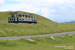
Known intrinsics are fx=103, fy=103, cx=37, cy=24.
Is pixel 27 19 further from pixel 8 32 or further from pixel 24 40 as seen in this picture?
pixel 24 40

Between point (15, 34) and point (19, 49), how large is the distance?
46.6ft

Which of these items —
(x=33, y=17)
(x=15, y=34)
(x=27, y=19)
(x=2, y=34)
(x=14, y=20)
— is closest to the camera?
(x=2, y=34)

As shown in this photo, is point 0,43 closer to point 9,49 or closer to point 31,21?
point 9,49

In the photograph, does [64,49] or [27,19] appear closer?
[64,49]

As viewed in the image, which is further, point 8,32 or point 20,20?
point 20,20

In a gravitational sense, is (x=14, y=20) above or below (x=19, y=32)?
above

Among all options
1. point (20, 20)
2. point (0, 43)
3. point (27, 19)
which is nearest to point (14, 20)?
point (20, 20)

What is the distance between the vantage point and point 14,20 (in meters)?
32.0

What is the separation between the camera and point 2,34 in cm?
2116

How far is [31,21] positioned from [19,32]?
13.1m

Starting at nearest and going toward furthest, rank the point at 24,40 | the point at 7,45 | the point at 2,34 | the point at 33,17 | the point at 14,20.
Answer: the point at 7,45, the point at 24,40, the point at 2,34, the point at 14,20, the point at 33,17

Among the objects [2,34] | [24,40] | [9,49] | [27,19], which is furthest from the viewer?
[27,19]

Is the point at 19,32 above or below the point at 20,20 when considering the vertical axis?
below

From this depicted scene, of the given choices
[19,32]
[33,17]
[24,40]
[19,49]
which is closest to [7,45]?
[19,49]
